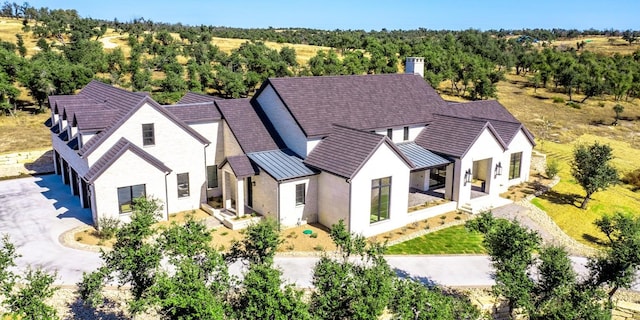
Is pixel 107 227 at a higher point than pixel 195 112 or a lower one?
lower

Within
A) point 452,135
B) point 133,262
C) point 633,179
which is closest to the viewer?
point 133,262

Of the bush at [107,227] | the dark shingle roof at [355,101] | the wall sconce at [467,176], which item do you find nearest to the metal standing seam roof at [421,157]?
the wall sconce at [467,176]

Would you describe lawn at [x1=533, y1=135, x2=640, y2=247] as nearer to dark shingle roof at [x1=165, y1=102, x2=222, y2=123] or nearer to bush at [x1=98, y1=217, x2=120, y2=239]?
dark shingle roof at [x1=165, y1=102, x2=222, y2=123]

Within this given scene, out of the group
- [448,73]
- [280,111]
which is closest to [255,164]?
[280,111]

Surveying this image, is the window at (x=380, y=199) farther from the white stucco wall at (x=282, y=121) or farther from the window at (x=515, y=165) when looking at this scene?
the window at (x=515, y=165)

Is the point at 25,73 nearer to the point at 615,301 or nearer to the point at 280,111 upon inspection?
the point at 280,111

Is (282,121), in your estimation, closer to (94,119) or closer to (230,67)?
(94,119)

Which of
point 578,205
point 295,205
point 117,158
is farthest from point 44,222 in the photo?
point 578,205
